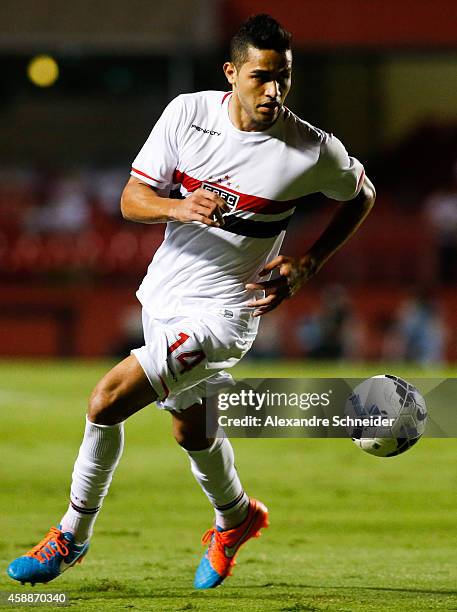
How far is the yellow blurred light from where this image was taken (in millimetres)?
29312

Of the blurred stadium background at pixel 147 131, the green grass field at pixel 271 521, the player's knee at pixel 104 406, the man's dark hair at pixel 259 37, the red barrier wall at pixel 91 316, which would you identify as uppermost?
the man's dark hair at pixel 259 37

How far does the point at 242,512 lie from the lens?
5520 millimetres

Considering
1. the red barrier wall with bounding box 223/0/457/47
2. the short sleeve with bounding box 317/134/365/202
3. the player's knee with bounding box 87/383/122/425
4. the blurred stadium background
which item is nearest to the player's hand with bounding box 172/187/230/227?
the short sleeve with bounding box 317/134/365/202

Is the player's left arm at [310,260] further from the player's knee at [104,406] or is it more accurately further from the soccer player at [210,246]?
the player's knee at [104,406]

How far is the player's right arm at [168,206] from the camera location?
14.6ft

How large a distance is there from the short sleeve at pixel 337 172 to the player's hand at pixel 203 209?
704 millimetres

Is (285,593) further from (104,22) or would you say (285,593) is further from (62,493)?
(104,22)

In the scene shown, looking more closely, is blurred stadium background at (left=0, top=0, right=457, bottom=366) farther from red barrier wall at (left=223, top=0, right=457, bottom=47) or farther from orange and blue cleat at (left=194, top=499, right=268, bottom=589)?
orange and blue cleat at (left=194, top=499, right=268, bottom=589)

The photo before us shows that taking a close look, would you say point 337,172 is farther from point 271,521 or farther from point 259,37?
point 271,521

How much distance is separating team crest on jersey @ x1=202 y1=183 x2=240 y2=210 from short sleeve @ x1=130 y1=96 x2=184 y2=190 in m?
0.17

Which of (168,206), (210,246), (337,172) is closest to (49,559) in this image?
(210,246)

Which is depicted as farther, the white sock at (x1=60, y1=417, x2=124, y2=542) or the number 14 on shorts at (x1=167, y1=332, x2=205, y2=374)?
the white sock at (x1=60, y1=417, x2=124, y2=542)

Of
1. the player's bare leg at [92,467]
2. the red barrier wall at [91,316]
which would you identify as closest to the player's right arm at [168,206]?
the player's bare leg at [92,467]

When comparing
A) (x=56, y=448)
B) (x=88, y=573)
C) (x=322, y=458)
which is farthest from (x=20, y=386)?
(x=88, y=573)
